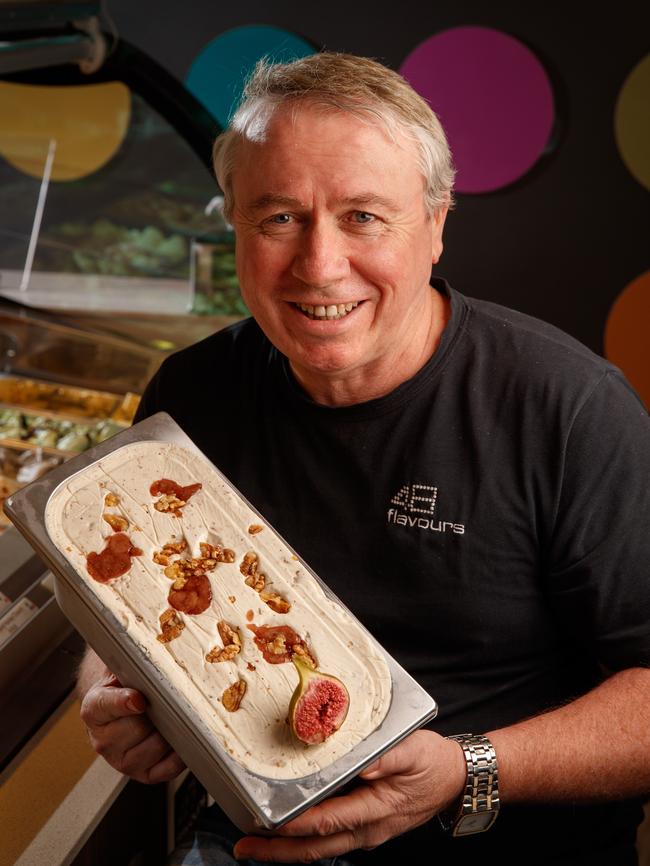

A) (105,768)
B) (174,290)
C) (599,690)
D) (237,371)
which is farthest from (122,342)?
(599,690)

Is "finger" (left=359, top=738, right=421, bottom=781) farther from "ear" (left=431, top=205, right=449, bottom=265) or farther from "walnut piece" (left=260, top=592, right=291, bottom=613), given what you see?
"ear" (left=431, top=205, right=449, bottom=265)

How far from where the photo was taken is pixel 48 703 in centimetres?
168

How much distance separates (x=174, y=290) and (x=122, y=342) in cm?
36

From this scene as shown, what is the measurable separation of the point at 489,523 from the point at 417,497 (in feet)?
0.42

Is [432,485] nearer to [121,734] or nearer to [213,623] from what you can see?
[213,623]

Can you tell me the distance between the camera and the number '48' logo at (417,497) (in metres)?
1.37

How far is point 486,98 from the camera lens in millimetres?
3848

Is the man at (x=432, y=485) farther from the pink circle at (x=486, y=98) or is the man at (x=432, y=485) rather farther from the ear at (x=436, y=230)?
the pink circle at (x=486, y=98)

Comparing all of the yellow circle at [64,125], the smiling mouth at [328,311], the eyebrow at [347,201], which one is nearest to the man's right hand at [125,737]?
the smiling mouth at [328,311]

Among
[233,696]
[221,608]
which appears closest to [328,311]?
[221,608]

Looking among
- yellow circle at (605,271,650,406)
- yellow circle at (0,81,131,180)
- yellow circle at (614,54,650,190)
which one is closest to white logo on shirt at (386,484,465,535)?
yellow circle at (0,81,131,180)

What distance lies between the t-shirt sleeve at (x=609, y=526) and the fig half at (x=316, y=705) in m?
0.49

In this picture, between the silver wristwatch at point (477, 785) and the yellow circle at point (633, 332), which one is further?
the yellow circle at point (633, 332)

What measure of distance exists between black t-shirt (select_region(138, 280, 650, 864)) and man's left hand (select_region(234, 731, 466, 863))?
0.77 feet
